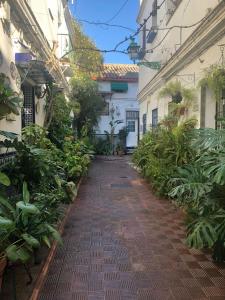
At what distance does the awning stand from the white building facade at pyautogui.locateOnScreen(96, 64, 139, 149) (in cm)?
1625

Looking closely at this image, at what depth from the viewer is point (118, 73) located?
2717 centimetres

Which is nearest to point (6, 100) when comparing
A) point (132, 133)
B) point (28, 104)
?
point (28, 104)

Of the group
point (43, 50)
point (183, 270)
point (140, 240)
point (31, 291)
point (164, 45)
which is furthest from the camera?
point (164, 45)

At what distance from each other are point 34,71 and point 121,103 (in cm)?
1802

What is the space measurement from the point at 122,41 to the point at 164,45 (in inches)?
80.2

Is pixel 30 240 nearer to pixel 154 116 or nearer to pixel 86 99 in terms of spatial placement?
pixel 154 116

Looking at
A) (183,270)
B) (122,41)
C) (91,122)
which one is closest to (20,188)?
(183,270)

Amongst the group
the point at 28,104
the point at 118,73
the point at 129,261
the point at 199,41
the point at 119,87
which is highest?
the point at 118,73

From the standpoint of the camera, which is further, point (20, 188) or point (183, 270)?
point (20, 188)

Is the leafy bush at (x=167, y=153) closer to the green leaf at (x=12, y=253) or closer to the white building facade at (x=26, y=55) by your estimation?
the white building facade at (x=26, y=55)

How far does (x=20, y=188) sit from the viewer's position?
4.85m

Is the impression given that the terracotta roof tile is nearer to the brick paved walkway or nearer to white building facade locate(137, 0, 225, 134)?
white building facade locate(137, 0, 225, 134)

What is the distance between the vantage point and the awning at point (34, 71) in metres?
6.91

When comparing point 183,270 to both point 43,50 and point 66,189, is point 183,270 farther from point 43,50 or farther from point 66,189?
point 43,50
